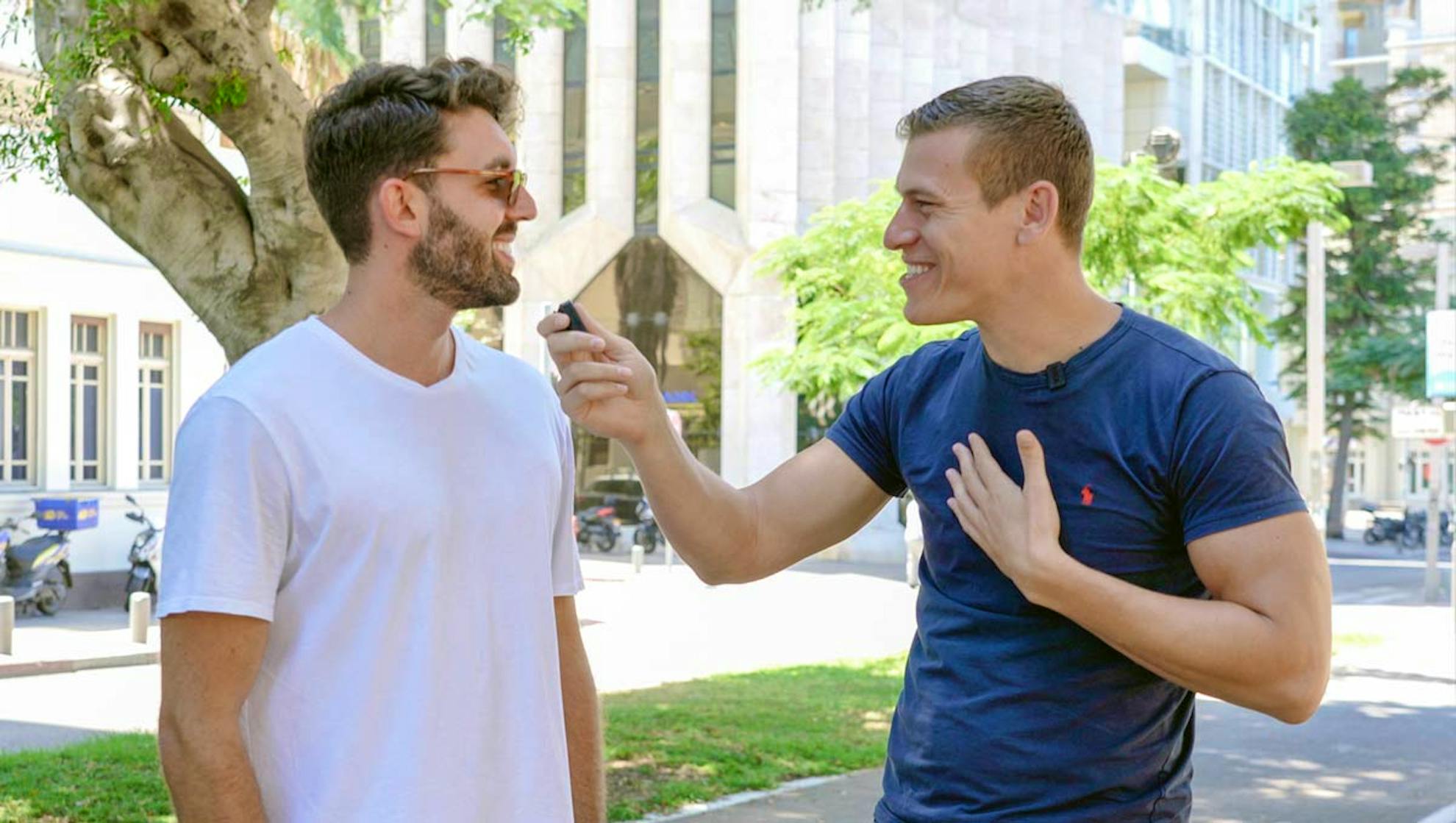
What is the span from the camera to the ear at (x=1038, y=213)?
303cm

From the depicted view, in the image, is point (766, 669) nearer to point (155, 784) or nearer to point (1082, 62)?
point (155, 784)

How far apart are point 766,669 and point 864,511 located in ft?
43.8

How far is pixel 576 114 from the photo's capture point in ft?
139

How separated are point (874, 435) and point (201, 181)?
6.75 meters

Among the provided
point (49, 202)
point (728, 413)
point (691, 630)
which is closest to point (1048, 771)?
point (691, 630)

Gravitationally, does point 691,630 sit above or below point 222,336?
below

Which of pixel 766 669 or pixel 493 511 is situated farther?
pixel 766 669

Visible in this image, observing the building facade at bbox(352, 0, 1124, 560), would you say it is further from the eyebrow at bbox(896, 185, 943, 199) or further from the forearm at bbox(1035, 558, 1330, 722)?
the forearm at bbox(1035, 558, 1330, 722)

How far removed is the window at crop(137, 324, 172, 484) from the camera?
26.8m

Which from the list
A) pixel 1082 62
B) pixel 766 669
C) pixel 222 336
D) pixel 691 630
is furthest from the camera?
pixel 1082 62

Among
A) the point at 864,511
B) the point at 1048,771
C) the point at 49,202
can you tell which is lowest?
the point at 1048,771

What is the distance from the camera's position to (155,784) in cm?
938

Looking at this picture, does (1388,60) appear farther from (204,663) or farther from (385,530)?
(204,663)

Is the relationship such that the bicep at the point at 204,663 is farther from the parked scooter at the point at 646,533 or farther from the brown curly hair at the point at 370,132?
the parked scooter at the point at 646,533
